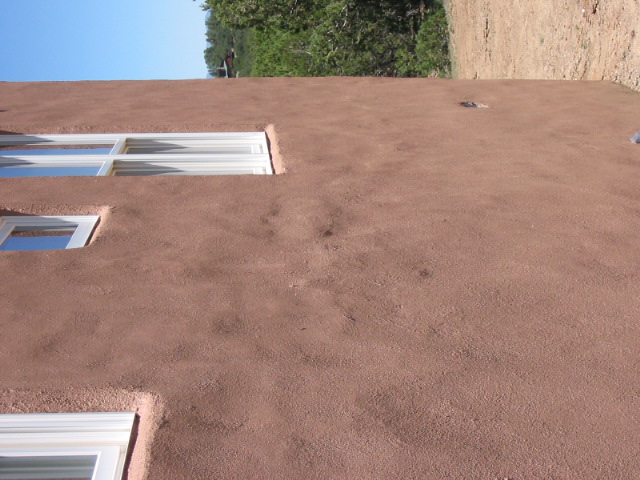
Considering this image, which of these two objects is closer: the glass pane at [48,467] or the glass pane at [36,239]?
the glass pane at [48,467]

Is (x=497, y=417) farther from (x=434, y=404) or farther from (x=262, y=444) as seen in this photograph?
(x=262, y=444)

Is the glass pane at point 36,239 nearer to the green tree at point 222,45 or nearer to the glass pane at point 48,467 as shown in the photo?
the glass pane at point 48,467

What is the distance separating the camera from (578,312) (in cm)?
358

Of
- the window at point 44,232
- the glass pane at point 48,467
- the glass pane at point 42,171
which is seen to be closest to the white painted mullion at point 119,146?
A: the glass pane at point 42,171

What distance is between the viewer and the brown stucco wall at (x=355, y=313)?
268 cm

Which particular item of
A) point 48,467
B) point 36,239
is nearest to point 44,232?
point 36,239

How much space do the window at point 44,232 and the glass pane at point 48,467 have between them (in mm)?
1960

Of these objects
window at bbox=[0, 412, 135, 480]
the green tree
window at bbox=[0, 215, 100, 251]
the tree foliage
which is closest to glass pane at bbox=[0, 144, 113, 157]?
window at bbox=[0, 215, 100, 251]

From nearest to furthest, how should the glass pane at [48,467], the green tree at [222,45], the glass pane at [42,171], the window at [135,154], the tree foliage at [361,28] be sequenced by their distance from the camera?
the glass pane at [48,467] → the glass pane at [42,171] → the window at [135,154] → the tree foliage at [361,28] → the green tree at [222,45]

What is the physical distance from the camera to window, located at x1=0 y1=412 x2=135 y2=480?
104 inches

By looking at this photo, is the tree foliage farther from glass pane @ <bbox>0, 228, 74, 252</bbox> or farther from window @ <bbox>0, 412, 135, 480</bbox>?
window @ <bbox>0, 412, 135, 480</bbox>

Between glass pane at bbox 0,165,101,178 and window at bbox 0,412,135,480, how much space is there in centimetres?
343

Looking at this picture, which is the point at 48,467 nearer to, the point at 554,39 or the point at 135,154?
the point at 135,154

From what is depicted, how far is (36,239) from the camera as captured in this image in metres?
4.64
